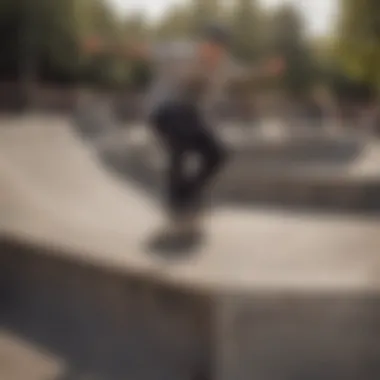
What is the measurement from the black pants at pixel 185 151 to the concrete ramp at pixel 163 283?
0.19 feet

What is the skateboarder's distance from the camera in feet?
3.48

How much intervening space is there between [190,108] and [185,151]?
92 mm

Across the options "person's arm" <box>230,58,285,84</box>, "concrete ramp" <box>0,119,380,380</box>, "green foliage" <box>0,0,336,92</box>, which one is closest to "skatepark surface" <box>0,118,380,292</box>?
"concrete ramp" <box>0,119,380,380</box>

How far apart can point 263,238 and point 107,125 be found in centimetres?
40

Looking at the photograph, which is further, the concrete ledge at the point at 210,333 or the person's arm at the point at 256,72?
the person's arm at the point at 256,72

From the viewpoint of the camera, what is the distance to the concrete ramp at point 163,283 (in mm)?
798

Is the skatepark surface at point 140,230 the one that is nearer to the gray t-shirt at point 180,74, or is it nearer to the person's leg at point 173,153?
the person's leg at point 173,153

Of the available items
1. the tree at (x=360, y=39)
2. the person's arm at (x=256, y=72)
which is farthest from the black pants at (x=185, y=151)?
the tree at (x=360, y=39)

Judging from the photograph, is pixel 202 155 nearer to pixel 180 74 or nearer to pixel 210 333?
pixel 180 74

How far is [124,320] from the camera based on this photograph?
0.91 metres

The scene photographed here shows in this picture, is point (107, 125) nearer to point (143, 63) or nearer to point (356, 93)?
point (143, 63)

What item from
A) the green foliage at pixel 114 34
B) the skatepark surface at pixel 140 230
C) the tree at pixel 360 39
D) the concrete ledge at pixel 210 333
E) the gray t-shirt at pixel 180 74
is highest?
the tree at pixel 360 39

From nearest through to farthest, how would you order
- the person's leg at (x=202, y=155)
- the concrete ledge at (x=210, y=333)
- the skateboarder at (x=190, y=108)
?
the concrete ledge at (x=210, y=333)
the skateboarder at (x=190, y=108)
the person's leg at (x=202, y=155)

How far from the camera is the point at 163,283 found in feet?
2.82
